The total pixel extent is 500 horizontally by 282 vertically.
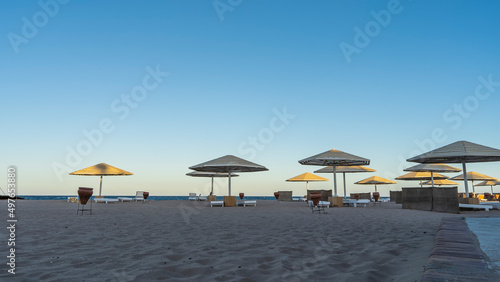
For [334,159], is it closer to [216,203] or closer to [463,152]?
[463,152]

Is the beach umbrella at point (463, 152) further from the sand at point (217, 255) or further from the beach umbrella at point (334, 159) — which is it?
the sand at point (217, 255)

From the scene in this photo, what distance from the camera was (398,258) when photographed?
3.41 metres

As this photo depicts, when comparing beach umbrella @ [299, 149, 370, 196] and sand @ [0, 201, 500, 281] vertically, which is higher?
A: beach umbrella @ [299, 149, 370, 196]

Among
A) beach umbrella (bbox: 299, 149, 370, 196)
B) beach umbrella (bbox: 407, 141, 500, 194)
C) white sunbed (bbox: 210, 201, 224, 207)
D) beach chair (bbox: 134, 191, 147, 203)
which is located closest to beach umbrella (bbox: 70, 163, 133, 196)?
beach chair (bbox: 134, 191, 147, 203)

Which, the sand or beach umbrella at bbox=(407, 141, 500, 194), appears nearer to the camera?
the sand

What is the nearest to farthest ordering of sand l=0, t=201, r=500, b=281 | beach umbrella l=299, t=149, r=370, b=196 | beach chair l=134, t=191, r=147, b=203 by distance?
sand l=0, t=201, r=500, b=281
beach umbrella l=299, t=149, r=370, b=196
beach chair l=134, t=191, r=147, b=203

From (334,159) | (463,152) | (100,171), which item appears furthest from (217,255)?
(100,171)

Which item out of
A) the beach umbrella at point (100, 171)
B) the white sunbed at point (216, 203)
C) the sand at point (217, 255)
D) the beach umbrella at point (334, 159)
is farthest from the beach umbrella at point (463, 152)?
the beach umbrella at point (100, 171)

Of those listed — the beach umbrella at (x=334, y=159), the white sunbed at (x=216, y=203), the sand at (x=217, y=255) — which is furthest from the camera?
the white sunbed at (x=216, y=203)

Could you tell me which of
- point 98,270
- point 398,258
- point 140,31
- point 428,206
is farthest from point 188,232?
point 140,31

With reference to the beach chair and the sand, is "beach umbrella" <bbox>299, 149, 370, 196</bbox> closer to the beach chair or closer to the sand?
the sand

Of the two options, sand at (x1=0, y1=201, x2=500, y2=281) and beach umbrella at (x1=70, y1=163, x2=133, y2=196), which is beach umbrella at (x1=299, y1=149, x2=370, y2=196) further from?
beach umbrella at (x1=70, y1=163, x2=133, y2=196)

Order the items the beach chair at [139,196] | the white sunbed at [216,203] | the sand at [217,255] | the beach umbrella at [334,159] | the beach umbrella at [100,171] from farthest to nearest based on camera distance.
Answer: the beach chair at [139,196], the beach umbrella at [100,171], the white sunbed at [216,203], the beach umbrella at [334,159], the sand at [217,255]

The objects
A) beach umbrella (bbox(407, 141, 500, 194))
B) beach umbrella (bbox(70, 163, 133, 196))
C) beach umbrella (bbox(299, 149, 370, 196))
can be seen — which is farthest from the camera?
beach umbrella (bbox(70, 163, 133, 196))
